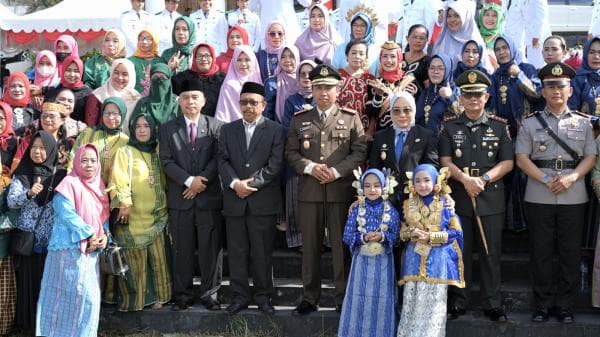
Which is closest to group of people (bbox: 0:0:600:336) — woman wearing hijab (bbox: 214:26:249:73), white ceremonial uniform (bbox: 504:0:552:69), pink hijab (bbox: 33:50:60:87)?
pink hijab (bbox: 33:50:60:87)

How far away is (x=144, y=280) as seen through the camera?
630 centimetres

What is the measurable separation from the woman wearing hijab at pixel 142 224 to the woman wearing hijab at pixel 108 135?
117 millimetres

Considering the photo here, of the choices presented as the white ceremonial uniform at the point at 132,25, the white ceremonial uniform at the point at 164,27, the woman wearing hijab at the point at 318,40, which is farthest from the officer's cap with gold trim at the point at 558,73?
the white ceremonial uniform at the point at 132,25

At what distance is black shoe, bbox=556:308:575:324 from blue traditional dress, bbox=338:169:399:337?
1380 mm

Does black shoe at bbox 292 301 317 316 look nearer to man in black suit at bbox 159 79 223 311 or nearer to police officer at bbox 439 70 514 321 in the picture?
man in black suit at bbox 159 79 223 311

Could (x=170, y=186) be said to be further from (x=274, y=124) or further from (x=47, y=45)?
(x=47, y=45)

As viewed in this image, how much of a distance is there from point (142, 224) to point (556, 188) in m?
3.47

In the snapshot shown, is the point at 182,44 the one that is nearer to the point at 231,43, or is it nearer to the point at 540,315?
the point at 231,43

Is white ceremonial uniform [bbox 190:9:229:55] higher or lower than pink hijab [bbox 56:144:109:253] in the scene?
higher

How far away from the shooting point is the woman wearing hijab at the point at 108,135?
20.8 feet

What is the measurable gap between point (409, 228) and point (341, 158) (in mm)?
887

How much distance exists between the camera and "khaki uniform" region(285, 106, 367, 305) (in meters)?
6.04

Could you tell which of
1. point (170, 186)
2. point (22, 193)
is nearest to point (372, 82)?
point (170, 186)

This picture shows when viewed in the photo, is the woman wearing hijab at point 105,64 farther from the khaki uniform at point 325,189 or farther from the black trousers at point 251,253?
the khaki uniform at point 325,189
